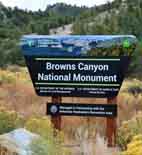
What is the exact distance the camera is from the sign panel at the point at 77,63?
1269 centimetres

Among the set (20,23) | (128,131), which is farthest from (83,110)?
(20,23)

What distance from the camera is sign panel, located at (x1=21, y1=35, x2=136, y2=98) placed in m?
12.7

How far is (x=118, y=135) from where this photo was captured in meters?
11.6

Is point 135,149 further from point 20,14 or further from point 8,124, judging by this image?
point 20,14

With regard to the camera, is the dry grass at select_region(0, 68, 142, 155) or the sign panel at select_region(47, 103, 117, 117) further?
the sign panel at select_region(47, 103, 117, 117)

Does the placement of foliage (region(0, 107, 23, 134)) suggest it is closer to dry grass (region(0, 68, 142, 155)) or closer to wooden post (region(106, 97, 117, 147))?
dry grass (region(0, 68, 142, 155))

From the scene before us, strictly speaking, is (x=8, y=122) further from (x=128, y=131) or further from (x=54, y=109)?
(x=54, y=109)

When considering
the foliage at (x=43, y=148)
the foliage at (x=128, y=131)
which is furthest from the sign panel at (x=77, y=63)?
the foliage at (x=43, y=148)

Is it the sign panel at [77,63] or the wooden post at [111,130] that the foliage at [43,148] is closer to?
the wooden post at [111,130]

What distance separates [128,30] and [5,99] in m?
37.9

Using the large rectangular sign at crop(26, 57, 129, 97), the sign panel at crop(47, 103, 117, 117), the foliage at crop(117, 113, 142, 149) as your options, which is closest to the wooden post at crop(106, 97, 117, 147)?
the sign panel at crop(47, 103, 117, 117)

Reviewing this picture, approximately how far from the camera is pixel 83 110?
41.1 feet

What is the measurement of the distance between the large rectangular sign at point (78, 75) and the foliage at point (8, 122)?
6.72 ft

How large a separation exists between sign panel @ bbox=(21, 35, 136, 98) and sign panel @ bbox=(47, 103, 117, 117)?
290mm
